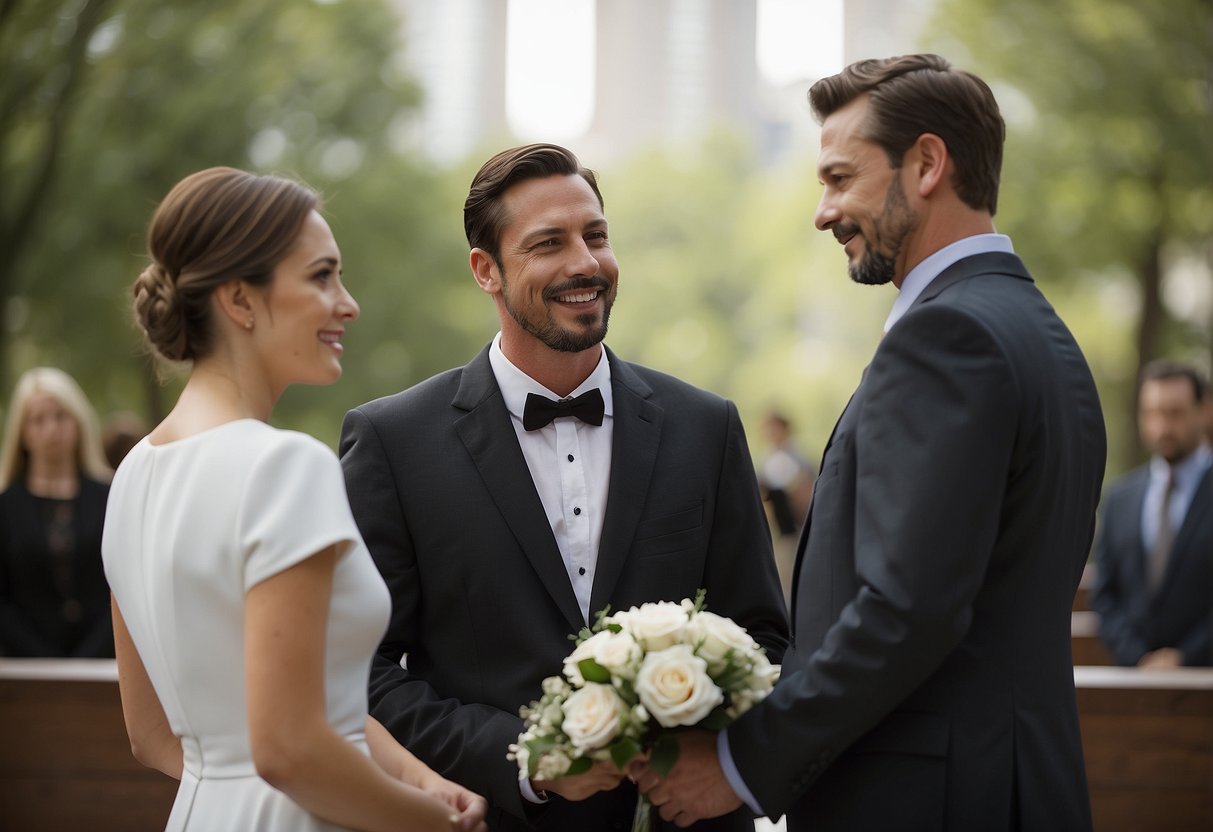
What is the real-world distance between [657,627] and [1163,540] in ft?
18.1

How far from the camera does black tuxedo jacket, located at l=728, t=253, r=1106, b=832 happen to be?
2814mm

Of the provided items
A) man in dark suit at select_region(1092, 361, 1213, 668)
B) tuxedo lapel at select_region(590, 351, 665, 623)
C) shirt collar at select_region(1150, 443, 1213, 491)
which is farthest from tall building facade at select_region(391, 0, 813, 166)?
tuxedo lapel at select_region(590, 351, 665, 623)

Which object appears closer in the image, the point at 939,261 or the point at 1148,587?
the point at 939,261

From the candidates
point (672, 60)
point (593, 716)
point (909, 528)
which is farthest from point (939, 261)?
point (672, 60)

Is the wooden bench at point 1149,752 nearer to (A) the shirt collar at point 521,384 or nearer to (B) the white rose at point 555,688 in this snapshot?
(A) the shirt collar at point 521,384

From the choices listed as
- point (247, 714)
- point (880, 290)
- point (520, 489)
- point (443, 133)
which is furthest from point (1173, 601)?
point (443, 133)

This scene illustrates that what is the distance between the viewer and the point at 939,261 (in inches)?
125

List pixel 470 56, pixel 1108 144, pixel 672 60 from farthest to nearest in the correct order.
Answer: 1. pixel 672 60
2. pixel 470 56
3. pixel 1108 144

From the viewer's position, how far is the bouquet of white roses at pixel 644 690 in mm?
2824

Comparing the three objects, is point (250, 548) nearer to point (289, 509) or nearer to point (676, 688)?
point (289, 509)

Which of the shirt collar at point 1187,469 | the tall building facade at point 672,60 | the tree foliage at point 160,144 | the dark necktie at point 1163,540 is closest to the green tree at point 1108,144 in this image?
the tree foliage at point 160,144

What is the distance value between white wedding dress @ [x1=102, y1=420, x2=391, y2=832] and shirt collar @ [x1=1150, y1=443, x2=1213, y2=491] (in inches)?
239

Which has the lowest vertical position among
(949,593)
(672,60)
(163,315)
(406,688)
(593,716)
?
(406,688)

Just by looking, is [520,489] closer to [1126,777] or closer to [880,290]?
[1126,777]
